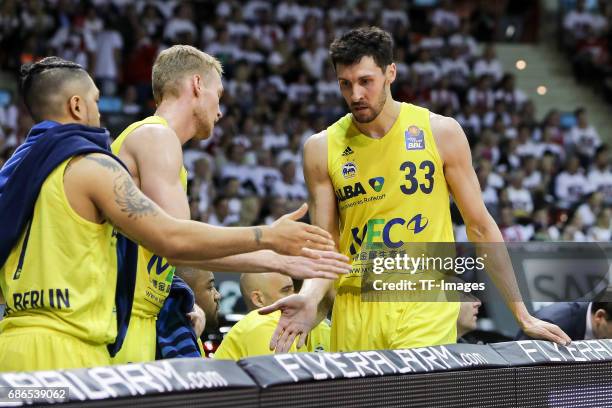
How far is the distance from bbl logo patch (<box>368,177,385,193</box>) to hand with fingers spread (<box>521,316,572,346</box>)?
1085 millimetres

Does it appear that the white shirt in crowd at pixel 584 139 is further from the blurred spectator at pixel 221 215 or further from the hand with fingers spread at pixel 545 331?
the hand with fingers spread at pixel 545 331

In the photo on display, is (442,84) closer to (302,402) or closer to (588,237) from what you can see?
(588,237)

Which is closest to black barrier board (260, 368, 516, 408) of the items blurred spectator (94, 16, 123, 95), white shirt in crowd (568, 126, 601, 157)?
blurred spectator (94, 16, 123, 95)

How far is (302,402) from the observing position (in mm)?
3732

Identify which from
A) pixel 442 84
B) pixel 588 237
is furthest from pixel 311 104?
pixel 588 237

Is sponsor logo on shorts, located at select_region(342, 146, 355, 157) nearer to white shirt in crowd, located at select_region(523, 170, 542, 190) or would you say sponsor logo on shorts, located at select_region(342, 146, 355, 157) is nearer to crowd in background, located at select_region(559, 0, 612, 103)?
white shirt in crowd, located at select_region(523, 170, 542, 190)

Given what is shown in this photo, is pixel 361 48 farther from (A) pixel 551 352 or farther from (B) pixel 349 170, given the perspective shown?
(A) pixel 551 352

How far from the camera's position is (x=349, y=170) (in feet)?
17.9

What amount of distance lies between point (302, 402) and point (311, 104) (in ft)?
46.0

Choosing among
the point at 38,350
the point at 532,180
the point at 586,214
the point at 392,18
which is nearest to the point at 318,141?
the point at 38,350

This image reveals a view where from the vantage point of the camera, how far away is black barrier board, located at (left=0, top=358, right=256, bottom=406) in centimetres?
333

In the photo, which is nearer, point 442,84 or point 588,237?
point 588,237

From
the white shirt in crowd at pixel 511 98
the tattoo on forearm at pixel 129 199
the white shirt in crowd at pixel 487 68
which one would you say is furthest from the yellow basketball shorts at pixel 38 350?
the white shirt in crowd at pixel 487 68

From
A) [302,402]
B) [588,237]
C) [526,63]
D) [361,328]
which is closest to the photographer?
[302,402]
